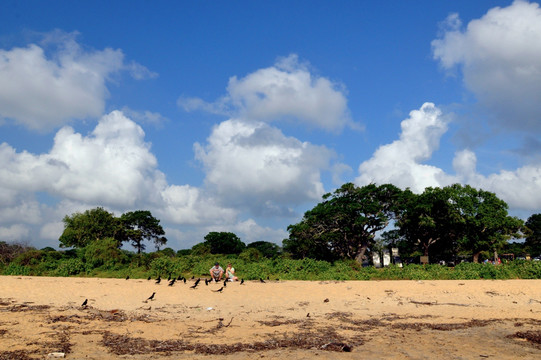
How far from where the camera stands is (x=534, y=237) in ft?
248

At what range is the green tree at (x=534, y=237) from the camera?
7288 cm

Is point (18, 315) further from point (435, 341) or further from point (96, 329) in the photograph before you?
point (435, 341)

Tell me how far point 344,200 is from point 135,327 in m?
33.8

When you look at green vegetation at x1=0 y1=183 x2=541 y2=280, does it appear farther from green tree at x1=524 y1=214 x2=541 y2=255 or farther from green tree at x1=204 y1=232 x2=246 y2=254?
green tree at x1=524 y1=214 x2=541 y2=255

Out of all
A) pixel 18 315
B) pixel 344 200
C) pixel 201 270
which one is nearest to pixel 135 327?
pixel 18 315

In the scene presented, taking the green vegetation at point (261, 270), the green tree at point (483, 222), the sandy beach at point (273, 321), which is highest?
the green tree at point (483, 222)

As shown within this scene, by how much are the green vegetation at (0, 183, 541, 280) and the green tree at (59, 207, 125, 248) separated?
12cm

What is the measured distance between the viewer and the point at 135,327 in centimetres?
1205

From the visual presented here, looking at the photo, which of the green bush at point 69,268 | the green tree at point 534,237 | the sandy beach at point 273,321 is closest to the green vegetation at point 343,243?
the green bush at point 69,268

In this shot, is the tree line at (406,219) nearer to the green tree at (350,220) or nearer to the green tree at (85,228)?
the green tree at (350,220)

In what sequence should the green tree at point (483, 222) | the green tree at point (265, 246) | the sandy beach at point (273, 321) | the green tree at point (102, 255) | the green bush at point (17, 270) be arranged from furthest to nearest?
the green tree at point (265, 246)
the green tree at point (483, 222)
the green tree at point (102, 255)
the green bush at point (17, 270)
the sandy beach at point (273, 321)

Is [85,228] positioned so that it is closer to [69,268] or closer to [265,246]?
[69,268]

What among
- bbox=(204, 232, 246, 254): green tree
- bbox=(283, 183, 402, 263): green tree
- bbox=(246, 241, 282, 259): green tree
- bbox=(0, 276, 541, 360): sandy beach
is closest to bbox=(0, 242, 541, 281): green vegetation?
bbox=(0, 276, 541, 360): sandy beach

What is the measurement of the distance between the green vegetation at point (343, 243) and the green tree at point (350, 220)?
0.34 ft
